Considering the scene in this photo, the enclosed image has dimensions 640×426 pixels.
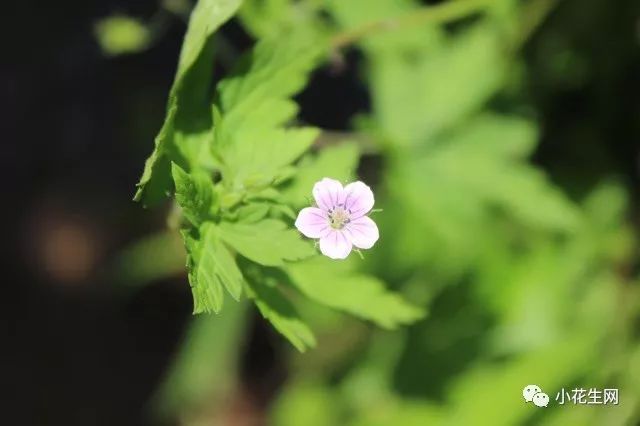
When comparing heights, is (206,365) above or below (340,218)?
above

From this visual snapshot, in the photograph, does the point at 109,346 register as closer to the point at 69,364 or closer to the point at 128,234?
the point at 69,364

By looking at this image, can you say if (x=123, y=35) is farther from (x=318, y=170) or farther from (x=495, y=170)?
(x=495, y=170)

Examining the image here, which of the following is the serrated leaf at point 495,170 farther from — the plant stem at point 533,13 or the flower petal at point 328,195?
the flower petal at point 328,195

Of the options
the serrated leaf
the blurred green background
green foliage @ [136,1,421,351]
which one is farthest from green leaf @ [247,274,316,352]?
the serrated leaf

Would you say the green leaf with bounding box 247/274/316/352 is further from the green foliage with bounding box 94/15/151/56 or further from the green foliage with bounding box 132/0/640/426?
the green foliage with bounding box 94/15/151/56

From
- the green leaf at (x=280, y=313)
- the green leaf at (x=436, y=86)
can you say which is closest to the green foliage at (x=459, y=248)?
the green leaf at (x=436, y=86)

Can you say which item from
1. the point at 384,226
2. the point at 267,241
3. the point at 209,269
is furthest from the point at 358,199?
the point at 384,226
